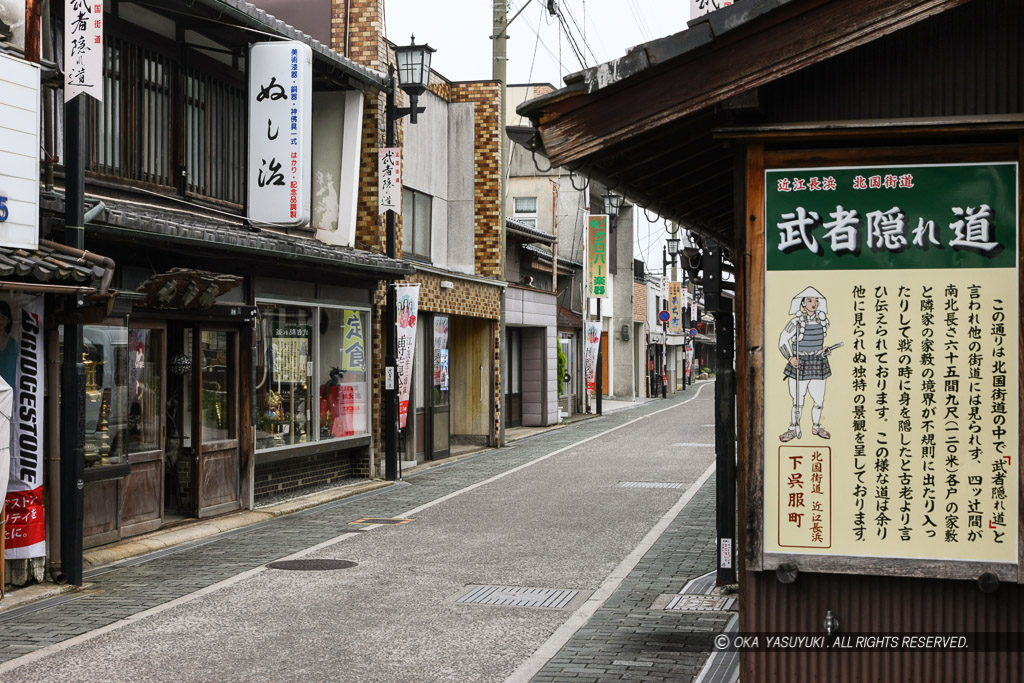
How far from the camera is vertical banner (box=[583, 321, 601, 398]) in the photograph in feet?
132

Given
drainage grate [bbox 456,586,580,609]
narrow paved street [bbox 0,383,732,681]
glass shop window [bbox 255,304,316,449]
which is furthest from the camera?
glass shop window [bbox 255,304,316,449]

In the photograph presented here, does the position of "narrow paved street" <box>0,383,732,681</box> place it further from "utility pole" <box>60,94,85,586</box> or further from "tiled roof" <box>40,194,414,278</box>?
"tiled roof" <box>40,194,414,278</box>

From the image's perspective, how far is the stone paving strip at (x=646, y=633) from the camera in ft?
25.5

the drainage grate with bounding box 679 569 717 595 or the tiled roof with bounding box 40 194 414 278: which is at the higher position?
the tiled roof with bounding box 40 194 414 278

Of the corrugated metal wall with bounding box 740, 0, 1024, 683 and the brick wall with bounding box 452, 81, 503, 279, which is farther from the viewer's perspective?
the brick wall with bounding box 452, 81, 503, 279

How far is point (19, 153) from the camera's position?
994 cm

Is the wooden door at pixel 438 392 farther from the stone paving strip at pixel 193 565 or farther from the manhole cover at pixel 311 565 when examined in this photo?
the manhole cover at pixel 311 565

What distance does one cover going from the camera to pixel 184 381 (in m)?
14.8

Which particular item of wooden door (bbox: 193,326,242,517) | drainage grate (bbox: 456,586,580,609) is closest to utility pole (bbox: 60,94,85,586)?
wooden door (bbox: 193,326,242,517)

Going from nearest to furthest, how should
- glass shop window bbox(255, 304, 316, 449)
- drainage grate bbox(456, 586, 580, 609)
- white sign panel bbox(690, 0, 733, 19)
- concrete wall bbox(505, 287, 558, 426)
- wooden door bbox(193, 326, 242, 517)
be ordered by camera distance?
1. drainage grate bbox(456, 586, 580, 609)
2. white sign panel bbox(690, 0, 733, 19)
3. wooden door bbox(193, 326, 242, 517)
4. glass shop window bbox(255, 304, 316, 449)
5. concrete wall bbox(505, 287, 558, 426)

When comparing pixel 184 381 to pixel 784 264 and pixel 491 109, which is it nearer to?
pixel 784 264

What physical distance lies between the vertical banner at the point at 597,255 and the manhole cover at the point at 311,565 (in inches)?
1211

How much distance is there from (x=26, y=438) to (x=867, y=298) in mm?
8335

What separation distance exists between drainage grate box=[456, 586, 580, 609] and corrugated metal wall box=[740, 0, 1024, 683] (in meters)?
4.38
